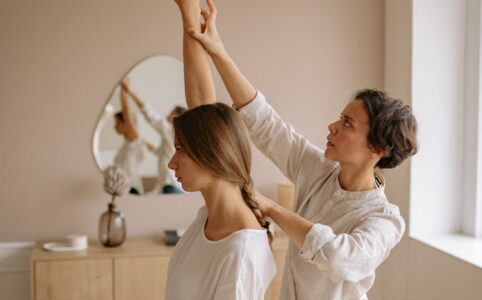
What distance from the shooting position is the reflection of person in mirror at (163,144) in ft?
11.6

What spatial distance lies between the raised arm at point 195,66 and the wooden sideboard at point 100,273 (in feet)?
5.54

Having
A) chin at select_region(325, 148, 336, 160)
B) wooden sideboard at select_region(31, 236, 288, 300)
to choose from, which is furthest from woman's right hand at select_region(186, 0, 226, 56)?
wooden sideboard at select_region(31, 236, 288, 300)

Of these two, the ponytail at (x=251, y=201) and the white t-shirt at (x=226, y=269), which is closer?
the white t-shirt at (x=226, y=269)

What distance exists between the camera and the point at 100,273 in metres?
3.13

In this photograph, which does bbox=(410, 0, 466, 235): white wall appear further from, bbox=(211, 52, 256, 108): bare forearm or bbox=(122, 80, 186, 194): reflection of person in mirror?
bbox=(211, 52, 256, 108): bare forearm

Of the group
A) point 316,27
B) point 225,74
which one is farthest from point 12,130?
point 225,74

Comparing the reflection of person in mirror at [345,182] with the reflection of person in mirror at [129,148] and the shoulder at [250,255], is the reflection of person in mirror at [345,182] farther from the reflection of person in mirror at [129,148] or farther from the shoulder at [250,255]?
the reflection of person in mirror at [129,148]

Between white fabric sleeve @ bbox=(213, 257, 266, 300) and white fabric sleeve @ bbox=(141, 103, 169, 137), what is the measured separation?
2276 millimetres

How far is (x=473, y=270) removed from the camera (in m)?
2.75

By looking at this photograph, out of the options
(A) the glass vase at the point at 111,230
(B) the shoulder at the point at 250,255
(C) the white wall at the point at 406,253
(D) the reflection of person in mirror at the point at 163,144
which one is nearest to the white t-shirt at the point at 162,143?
(D) the reflection of person in mirror at the point at 163,144

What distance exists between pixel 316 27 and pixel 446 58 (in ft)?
2.59

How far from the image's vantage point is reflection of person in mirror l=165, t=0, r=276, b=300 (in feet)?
4.42

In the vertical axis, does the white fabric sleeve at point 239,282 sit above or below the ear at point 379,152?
below

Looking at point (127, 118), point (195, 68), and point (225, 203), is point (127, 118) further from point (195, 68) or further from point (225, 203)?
point (225, 203)
